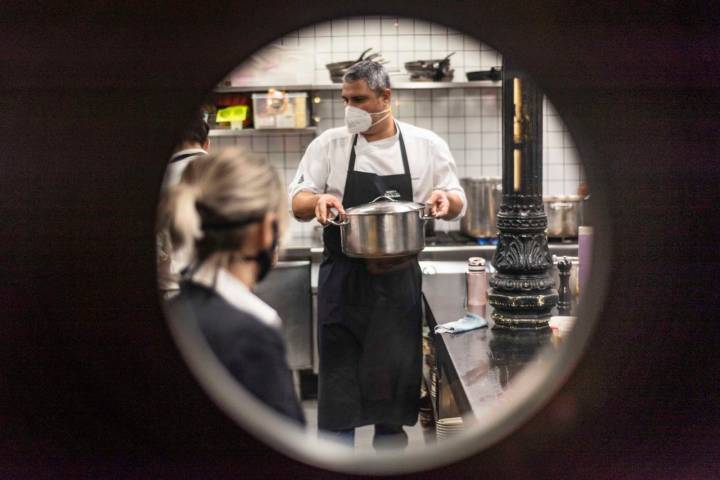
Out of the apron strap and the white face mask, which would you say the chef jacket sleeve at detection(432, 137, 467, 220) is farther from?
the white face mask

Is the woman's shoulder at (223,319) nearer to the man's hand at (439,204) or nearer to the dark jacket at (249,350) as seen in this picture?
the dark jacket at (249,350)

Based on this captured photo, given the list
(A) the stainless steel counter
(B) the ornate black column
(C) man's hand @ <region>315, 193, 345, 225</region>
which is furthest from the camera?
(C) man's hand @ <region>315, 193, 345, 225</region>

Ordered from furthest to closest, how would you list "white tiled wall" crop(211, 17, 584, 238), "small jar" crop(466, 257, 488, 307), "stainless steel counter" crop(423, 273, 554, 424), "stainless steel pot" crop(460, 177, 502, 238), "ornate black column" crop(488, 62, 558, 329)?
"white tiled wall" crop(211, 17, 584, 238) → "stainless steel pot" crop(460, 177, 502, 238) → "small jar" crop(466, 257, 488, 307) → "ornate black column" crop(488, 62, 558, 329) → "stainless steel counter" crop(423, 273, 554, 424)

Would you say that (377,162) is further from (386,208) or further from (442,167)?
(386,208)

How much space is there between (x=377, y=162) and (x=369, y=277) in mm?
407

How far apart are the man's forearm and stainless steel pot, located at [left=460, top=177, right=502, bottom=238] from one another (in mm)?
1577

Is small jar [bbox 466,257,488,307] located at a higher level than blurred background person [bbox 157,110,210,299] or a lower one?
lower

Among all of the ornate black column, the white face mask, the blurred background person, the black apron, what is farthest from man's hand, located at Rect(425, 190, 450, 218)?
the blurred background person

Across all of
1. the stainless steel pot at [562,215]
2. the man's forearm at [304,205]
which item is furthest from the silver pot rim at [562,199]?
the man's forearm at [304,205]

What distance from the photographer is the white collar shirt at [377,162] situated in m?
2.50

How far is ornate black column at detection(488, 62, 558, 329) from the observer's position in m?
1.69

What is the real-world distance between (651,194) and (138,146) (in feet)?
1.38

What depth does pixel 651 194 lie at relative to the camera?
2.03 ft

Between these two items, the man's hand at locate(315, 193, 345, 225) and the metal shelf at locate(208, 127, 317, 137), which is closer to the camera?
the man's hand at locate(315, 193, 345, 225)
